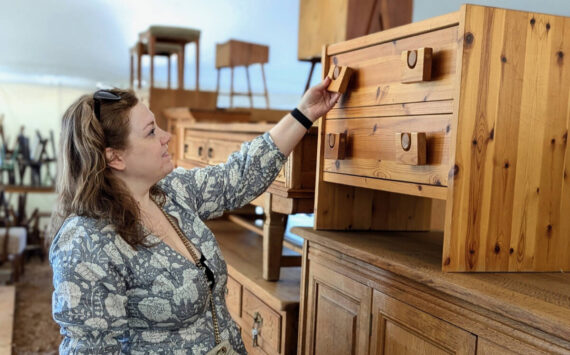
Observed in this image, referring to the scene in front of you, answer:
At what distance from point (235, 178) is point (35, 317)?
4454 mm

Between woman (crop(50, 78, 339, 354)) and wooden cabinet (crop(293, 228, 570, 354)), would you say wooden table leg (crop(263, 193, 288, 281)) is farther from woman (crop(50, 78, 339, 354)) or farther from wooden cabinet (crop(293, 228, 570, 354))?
woman (crop(50, 78, 339, 354))

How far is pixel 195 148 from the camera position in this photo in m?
3.87

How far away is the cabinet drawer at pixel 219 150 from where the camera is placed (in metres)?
3.19

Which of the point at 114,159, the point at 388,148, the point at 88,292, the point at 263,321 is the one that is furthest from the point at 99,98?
the point at 263,321

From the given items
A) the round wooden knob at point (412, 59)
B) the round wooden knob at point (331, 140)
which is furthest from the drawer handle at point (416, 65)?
the round wooden knob at point (331, 140)

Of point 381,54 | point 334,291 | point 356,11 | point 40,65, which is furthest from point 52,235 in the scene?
point 40,65

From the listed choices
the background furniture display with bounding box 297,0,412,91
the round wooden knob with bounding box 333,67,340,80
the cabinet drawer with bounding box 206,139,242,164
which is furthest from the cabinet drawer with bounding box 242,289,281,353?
the background furniture display with bounding box 297,0,412,91

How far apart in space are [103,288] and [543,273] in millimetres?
1157

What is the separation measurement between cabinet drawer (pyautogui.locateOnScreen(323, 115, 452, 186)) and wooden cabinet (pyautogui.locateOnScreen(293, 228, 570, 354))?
0.78 feet

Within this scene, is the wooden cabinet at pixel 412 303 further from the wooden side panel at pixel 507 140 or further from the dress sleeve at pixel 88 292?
the dress sleeve at pixel 88 292

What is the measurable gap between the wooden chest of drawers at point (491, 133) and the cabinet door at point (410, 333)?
0.16 metres

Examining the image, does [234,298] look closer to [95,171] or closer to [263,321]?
[263,321]

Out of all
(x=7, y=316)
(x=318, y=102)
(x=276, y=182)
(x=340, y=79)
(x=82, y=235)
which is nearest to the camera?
(x=82, y=235)

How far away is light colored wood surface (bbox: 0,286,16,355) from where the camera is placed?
4703mm
